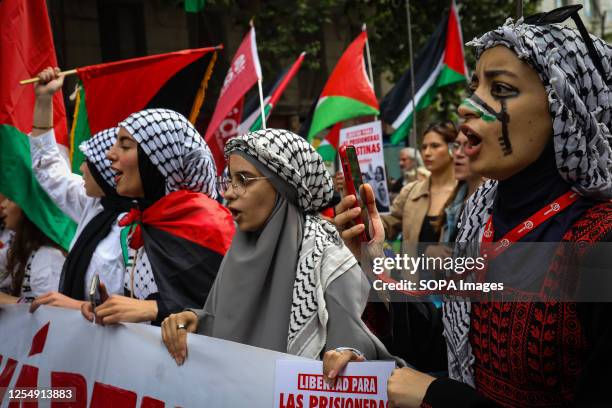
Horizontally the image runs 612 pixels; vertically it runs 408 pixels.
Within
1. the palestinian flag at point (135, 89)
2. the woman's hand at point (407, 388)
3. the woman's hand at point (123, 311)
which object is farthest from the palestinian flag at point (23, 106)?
the woman's hand at point (407, 388)

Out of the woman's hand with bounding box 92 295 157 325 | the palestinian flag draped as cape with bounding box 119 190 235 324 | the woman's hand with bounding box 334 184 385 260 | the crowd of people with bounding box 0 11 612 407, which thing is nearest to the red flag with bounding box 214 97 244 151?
the crowd of people with bounding box 0 11 612 407

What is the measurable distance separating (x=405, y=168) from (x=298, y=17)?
17.4 feet

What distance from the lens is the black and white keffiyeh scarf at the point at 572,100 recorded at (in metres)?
1.74

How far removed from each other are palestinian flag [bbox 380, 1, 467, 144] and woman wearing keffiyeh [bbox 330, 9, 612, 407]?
23.1 ft

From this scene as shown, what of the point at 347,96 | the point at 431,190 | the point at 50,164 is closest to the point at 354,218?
the point at 50,164

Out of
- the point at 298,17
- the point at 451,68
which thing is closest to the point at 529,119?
the point at 451,68

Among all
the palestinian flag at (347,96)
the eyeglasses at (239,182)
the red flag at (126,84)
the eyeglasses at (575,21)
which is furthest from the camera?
the palestinian flag at (347,96)

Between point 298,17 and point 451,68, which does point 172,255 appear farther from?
point 298,17

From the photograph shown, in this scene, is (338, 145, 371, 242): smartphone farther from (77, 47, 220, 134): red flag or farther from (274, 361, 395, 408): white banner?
(77, 47, 220, 134): red flag

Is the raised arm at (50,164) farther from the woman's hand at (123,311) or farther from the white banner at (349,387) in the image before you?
the white banner at (349,387)

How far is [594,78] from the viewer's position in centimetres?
179

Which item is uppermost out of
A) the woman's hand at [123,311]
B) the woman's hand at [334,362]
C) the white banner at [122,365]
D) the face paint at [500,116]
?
the face paint at [500,116]

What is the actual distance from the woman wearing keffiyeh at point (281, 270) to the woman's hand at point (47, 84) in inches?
77.4

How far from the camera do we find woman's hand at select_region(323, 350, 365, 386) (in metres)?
2.18
